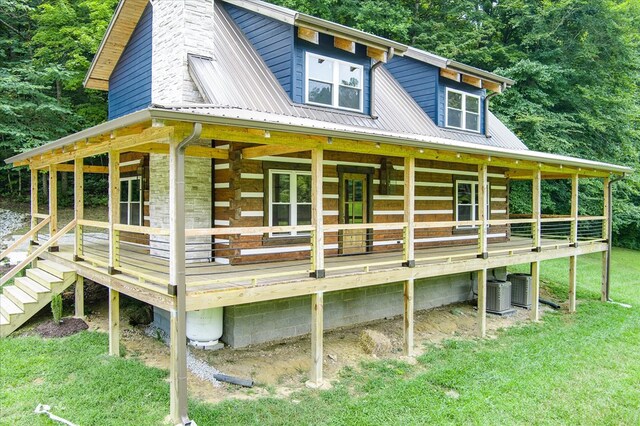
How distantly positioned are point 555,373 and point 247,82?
828cm

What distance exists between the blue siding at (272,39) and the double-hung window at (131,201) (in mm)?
4706

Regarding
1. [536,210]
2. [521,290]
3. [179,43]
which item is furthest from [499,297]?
[179,43]

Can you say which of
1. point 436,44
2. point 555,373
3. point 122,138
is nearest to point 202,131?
point 122,138

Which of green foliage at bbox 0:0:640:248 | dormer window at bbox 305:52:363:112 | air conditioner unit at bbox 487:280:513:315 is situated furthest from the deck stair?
air conditioner unit at bbox 487:280:513:315

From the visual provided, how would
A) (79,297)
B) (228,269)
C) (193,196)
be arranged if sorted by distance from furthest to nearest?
(79,297) → (193,196) → (228,269)

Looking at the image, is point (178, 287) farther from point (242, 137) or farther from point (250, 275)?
point (242, 137)

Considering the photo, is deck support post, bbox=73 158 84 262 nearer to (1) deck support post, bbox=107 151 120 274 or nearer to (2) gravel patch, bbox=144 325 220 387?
(1) deck support post, bbox=107 151 120 274

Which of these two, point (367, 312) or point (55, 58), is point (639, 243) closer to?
point (367, 312)

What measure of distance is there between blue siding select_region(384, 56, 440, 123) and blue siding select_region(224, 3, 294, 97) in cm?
523

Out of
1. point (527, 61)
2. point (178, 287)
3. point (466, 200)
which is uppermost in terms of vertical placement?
point (527, 61)

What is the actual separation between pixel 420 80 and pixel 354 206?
16.7 feet

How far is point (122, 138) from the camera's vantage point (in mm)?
6625

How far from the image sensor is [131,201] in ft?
39.3

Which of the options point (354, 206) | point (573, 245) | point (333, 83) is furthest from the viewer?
point (573, 245)
